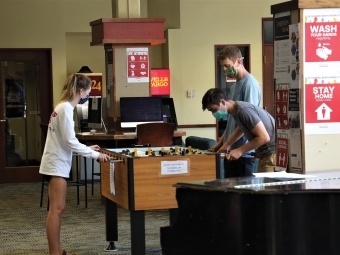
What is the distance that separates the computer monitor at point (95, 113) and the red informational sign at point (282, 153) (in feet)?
14.5

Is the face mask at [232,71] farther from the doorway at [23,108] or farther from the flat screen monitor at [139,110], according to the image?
the doorway at [23,108]

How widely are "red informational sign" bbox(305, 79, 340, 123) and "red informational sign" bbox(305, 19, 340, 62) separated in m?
0.17

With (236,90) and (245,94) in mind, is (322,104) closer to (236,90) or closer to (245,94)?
(245,94)

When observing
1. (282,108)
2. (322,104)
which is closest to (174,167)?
(282,108)

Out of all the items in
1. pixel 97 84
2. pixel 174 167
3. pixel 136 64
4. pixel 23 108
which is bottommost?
pixel 174 167

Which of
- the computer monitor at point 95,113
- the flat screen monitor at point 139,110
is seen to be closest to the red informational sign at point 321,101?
the flat screen monitor at point 139,110

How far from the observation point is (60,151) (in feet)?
17.9

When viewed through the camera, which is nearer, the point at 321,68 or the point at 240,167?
the point at 321,68

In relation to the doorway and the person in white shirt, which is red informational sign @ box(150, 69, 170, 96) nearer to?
the doorway

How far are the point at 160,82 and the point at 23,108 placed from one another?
7.54 feet

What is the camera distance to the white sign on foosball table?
5.17 meters

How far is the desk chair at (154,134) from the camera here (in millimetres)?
7891

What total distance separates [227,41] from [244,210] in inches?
343

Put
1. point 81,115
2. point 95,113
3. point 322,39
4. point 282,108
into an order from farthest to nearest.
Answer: point 81,115
point 95,113
point 282,108
point 322,39
